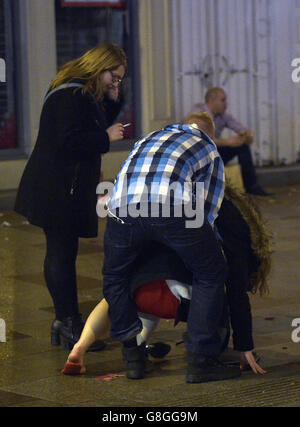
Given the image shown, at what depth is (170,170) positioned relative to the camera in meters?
6.50

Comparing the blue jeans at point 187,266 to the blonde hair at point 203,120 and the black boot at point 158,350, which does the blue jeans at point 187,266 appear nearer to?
the black boot at point 158,350

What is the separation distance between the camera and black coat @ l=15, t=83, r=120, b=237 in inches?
284

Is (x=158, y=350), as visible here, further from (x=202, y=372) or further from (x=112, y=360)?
(x=202, y=372)

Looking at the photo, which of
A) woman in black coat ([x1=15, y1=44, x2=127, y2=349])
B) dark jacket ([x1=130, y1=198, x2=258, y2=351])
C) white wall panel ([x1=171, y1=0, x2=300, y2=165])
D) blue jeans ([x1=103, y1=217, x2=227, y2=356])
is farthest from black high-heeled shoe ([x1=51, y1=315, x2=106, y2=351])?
white wall panel ([x1=171, y1=0, x2=300, y2=165])

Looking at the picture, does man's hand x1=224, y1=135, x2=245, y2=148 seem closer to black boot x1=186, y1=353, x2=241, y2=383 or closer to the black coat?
the black coat

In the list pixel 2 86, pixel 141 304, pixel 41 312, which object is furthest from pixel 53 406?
pixel 2 86

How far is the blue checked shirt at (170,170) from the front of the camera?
256 inches

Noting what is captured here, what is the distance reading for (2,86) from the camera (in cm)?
1446

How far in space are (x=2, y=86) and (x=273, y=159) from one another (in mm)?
4017

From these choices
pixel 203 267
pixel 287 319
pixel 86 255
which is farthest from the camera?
pixel 86 255

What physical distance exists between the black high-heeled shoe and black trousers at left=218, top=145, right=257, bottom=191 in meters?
6.88

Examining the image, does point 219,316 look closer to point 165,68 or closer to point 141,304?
point 141,304

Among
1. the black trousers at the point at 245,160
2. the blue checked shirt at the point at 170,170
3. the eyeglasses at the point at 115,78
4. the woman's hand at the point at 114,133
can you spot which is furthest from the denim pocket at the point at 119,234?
the black trousers at the point at 245,160
